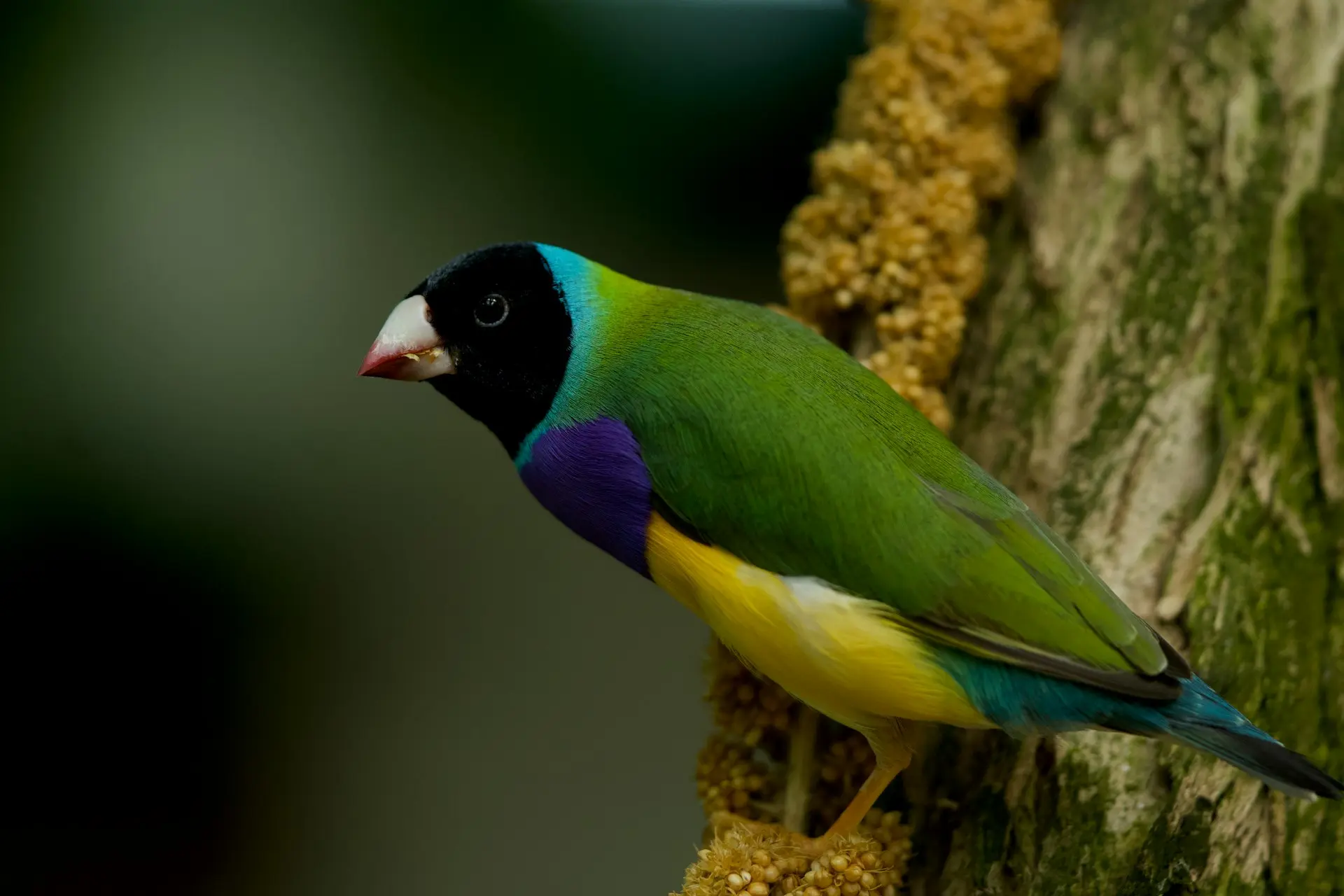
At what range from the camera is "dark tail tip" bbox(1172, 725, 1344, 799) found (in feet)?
5.41

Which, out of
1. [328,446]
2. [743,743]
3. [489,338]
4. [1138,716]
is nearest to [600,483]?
[489,338]

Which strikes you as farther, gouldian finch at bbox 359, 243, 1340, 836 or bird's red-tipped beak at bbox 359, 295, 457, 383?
bird's red-tipped beak at bbox 359, 295, 457, 383

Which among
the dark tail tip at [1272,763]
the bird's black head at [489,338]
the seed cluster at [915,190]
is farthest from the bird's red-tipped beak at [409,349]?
the dark tail tip at [1272,763]

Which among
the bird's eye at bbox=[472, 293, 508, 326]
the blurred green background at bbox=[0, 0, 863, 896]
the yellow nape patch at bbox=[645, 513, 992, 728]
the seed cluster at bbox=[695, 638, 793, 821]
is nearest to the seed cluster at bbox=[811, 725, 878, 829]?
the seed cluster at bbox=[695, 638, 793, 821]

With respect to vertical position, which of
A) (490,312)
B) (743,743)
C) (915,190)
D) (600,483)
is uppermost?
(915,190)

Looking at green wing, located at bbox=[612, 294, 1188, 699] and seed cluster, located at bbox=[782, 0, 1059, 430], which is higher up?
seed cluster, located at bbox=[782, 0, 1059, 430]

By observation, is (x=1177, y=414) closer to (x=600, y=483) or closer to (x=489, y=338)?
(x=600, y=483)

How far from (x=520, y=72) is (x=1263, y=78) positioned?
114 inches

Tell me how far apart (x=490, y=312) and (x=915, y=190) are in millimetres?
1065

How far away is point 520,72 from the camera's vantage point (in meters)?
4.61

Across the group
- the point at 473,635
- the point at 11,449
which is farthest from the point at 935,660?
the point at 11,449

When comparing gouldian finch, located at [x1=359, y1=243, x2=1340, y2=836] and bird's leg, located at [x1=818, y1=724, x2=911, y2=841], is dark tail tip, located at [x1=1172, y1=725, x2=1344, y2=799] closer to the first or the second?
gouldian finch, located at [x1=359, y1=243, x2=1340, y2=836]

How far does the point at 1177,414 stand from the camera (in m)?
2.41

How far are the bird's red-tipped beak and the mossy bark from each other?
124cm
